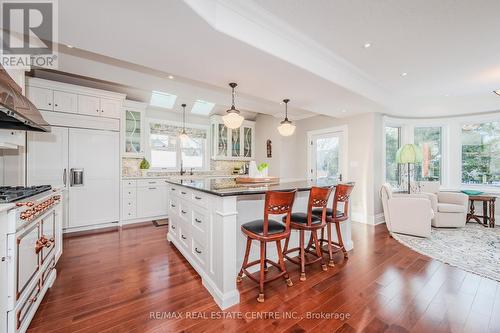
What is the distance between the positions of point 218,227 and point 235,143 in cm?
455

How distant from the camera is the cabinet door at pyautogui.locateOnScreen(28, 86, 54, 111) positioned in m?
3.41

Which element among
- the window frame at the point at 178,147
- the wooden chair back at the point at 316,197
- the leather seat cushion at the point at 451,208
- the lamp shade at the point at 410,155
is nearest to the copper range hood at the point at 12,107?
the wooden chair back at the point at 316,197

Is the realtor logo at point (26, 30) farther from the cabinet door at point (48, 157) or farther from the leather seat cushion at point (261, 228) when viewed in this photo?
the leather seat cushion at point (261, 228)

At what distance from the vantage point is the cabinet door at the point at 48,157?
3.41 metres

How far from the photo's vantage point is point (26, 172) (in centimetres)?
336

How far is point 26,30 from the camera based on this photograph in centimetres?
197

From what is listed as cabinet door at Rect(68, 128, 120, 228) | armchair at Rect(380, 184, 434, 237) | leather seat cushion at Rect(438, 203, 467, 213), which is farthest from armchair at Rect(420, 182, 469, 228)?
cabinet door at Rect(68, 128, 120, 228)

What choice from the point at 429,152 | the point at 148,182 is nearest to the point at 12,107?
the point at 148,182

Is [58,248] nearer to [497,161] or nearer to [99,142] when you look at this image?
[99,142]

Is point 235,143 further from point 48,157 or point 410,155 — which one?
point 410,155

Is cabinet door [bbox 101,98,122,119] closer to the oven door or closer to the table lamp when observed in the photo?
the oven door

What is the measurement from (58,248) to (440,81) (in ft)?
19.0

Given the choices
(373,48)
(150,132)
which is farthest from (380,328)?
(150,132)

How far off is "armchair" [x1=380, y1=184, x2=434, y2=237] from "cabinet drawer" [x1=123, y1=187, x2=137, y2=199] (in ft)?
16.3
